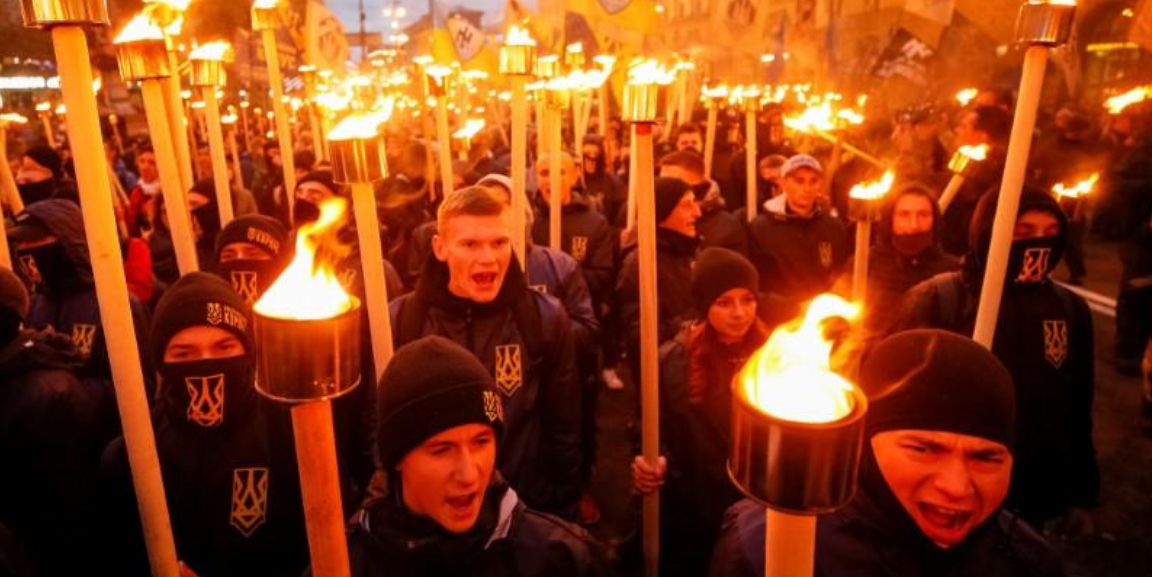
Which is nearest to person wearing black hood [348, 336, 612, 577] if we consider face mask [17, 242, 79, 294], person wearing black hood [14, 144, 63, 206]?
face mask [17, 242, 79, 294]

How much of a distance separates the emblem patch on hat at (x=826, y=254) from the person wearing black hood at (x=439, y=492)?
3.99 m

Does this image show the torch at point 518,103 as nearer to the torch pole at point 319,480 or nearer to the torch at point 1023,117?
the torch at point 1023,117

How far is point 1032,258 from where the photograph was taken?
321 centimetres

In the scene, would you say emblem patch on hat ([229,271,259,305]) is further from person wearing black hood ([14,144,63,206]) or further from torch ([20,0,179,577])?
person wearing black hood ([14,144,63,206])

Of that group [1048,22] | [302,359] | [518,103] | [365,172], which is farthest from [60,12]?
[1048,22]

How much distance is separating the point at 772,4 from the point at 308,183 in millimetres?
37989

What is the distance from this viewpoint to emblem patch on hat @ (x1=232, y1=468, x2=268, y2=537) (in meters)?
2.55

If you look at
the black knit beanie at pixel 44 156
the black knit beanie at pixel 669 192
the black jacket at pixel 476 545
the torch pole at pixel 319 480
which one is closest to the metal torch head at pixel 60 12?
the torch pole at pixel 319 480

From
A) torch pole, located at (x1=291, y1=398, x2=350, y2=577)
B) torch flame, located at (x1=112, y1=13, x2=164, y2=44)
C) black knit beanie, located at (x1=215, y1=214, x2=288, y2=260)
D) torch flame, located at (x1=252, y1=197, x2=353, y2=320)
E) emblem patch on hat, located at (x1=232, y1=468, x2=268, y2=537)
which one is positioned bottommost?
emblem patch on hat, located at (x1=232, y1=468, x2=268, y2=537)

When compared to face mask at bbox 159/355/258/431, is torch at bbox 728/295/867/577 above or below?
above

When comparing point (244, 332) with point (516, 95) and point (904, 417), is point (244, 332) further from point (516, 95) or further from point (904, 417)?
point (904, 417)

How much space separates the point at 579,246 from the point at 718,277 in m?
2.97

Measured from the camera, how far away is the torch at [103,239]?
1354 millimetres

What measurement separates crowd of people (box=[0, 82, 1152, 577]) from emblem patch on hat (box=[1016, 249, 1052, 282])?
1cm
